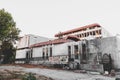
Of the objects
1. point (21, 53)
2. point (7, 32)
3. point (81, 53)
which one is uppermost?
point (7, 32)

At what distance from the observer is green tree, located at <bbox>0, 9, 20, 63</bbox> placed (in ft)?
125

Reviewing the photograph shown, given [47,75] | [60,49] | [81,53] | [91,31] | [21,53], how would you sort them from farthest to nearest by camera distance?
[91,31], [21,53], [60,49], [81,53], [47,75]

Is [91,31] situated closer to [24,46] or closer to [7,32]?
[24,46]

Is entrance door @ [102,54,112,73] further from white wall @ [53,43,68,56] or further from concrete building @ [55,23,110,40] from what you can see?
concrete building @ [55,23,110,40]

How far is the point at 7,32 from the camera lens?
3806 cm

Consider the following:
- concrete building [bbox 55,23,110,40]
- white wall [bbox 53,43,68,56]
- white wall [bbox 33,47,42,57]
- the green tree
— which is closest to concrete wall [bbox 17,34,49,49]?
the green tree

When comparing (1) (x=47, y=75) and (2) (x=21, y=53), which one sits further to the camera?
(2) (x=21, y=53)

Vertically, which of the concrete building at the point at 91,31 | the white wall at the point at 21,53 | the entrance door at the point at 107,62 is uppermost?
the concrete building at the point at 91,31

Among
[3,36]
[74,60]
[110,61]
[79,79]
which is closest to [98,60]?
[110,61]

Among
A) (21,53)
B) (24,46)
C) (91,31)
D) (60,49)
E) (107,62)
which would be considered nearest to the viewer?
(107,62)

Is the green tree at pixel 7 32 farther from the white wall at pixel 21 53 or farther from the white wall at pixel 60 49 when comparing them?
the white wall at pixel 60 49

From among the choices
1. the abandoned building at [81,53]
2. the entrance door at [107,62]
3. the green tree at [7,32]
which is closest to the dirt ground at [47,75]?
the entrance door at [107,62]

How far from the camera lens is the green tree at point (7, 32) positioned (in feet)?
125

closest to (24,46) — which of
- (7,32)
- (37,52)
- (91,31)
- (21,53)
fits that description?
(21,53)
